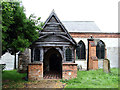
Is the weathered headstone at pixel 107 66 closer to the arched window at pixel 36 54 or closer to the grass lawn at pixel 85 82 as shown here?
the grass lawn at pixel 85 82

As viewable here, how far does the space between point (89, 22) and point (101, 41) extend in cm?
633

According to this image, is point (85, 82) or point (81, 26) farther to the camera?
point (81, 26)

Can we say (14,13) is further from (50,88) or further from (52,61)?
(52,61)

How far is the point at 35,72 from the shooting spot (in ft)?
34.8

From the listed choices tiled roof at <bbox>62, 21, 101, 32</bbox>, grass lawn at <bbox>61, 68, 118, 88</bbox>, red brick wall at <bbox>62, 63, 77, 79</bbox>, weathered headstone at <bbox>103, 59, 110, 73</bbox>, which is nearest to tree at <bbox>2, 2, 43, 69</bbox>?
red brick wall at <bbox>62, 63, 77, 79</bbox>

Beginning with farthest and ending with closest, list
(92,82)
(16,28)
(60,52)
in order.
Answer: (60,52) → (92,82) → (16,28)

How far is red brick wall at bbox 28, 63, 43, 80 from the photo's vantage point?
1055 cm

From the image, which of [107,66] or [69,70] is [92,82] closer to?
[69,70]

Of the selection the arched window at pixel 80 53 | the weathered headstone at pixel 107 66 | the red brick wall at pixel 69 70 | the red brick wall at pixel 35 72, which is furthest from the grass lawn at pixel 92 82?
the arched window at pixel 80 53

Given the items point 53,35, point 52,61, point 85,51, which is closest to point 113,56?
point 85,51

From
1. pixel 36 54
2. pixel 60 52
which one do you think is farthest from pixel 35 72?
pixel 60 52

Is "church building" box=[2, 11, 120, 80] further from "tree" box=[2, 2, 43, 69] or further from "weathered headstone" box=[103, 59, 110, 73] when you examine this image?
"weathered headstone" box=[103, 59, 110, 73]

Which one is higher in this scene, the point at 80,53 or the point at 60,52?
the point at 60,52

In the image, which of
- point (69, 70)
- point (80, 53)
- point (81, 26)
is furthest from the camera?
point (81, 26)
